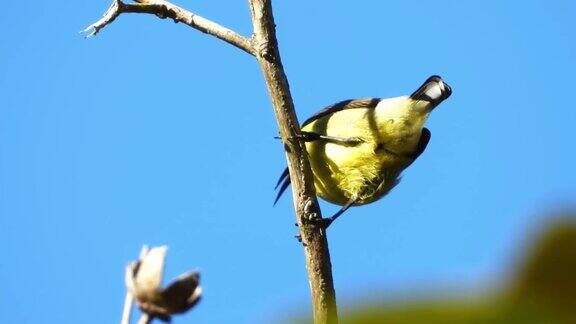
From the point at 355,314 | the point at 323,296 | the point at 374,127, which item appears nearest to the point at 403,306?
the point at 355,314

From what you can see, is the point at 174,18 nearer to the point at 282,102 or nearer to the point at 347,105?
the point at 282,102

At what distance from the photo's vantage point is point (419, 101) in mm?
7098

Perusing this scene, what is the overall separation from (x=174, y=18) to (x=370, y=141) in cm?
276

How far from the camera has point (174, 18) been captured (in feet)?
16.9

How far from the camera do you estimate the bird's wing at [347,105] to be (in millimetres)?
7391

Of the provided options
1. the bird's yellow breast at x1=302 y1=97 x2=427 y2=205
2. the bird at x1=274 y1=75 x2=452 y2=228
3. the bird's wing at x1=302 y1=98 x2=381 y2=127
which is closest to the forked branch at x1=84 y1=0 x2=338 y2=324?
the bird at x1=274 y1=75 x2=452 y2=228

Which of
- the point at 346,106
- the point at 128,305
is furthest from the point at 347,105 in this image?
the point at 128,305

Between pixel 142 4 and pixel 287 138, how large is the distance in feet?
4.85

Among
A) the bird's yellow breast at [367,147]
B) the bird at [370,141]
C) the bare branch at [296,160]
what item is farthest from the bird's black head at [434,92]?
the bare branch at [296,160]

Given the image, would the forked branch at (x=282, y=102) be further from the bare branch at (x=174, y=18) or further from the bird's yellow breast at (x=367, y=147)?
the bird's yellow breast at (x=367, y=147)

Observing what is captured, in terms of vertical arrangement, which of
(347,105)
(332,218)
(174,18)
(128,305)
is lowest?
(128,305)

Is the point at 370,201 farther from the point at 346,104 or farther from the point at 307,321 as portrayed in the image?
the point at 307,321

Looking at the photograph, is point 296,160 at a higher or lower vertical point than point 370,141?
lower

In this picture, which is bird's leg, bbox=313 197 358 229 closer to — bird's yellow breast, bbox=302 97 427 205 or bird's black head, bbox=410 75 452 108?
bird's yellow breast, bbox=302 97 427 205
